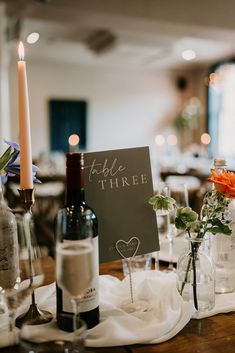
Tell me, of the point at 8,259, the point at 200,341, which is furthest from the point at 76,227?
the point at 200,341

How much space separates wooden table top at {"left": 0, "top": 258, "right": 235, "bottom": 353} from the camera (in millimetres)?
662

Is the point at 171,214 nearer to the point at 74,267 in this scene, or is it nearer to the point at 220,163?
the point at 220,163

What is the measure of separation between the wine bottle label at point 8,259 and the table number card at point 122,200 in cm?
19

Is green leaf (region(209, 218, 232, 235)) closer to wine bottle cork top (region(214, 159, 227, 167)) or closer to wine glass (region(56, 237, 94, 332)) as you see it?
wine bottle cork top (region(214, 159, 227, 167))

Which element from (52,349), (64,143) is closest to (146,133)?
(64,143)

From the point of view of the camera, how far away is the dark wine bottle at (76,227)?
2.23 ft

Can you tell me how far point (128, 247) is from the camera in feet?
3.00

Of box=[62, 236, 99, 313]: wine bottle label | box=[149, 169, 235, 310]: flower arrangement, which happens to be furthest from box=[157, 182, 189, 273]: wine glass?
box=[62, 236, 99, 313]: wine bottle label

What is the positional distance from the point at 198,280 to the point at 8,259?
402mm

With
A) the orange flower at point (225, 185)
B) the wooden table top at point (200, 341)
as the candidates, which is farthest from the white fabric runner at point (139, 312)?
the orange flower at point (225, 185)

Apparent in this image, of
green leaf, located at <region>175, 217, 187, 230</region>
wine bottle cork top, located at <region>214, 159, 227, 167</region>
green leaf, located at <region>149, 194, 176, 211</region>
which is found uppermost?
wine bottle cork top, located at <region>214, 159, 227, 167</region>

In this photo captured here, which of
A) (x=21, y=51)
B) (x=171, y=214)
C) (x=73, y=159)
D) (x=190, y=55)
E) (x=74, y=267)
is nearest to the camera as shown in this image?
(x=74, y=267)

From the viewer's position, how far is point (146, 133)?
9.24 metres

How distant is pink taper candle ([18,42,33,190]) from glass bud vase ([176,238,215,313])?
36 centimetres
